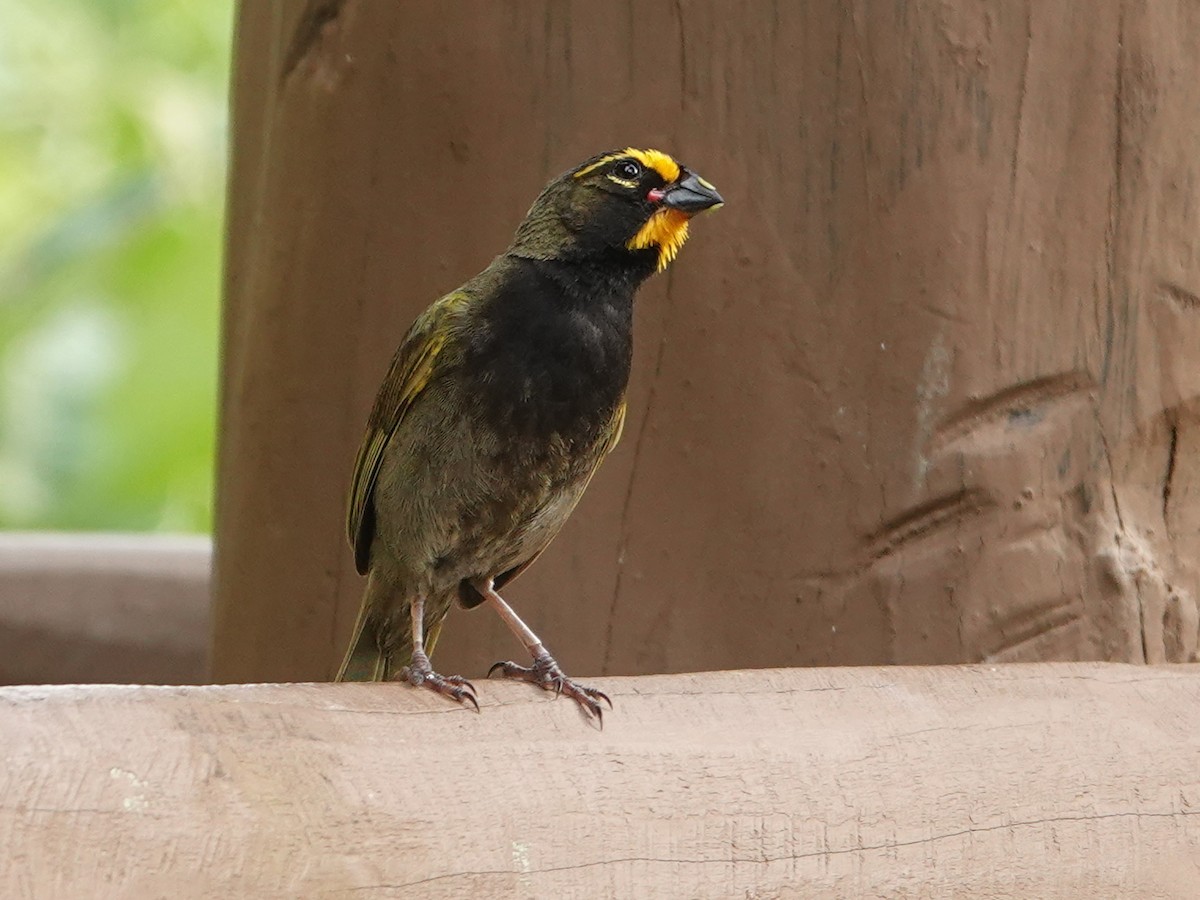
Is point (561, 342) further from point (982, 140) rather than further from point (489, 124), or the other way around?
point (982, 140)

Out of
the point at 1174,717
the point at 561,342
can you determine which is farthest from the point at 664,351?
the point at 1174,717

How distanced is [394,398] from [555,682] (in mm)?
1013

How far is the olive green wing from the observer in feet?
11.5

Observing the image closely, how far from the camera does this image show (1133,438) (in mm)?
3475

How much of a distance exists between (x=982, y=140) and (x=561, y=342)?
101 cm

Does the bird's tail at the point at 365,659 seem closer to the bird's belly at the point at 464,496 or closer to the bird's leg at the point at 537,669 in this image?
the bird's belly at the point at 464,496

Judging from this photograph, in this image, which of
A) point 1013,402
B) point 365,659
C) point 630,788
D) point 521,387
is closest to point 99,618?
point 365,659

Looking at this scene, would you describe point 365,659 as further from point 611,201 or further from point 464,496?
point 611,201

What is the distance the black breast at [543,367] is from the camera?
343cm

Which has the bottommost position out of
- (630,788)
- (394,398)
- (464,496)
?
(630,788)

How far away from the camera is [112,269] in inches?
300

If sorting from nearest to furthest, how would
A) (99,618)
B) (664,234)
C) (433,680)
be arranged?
(433,680) < (664,234) < (99,618)

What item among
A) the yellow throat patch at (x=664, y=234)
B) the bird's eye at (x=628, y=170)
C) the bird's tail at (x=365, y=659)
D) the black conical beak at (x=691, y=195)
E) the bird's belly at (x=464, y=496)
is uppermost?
the bird's eye at (x=628, y=170)

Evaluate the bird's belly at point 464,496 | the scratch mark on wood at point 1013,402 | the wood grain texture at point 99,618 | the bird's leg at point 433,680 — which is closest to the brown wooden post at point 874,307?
the scratch mark on wood at point 1013,402
